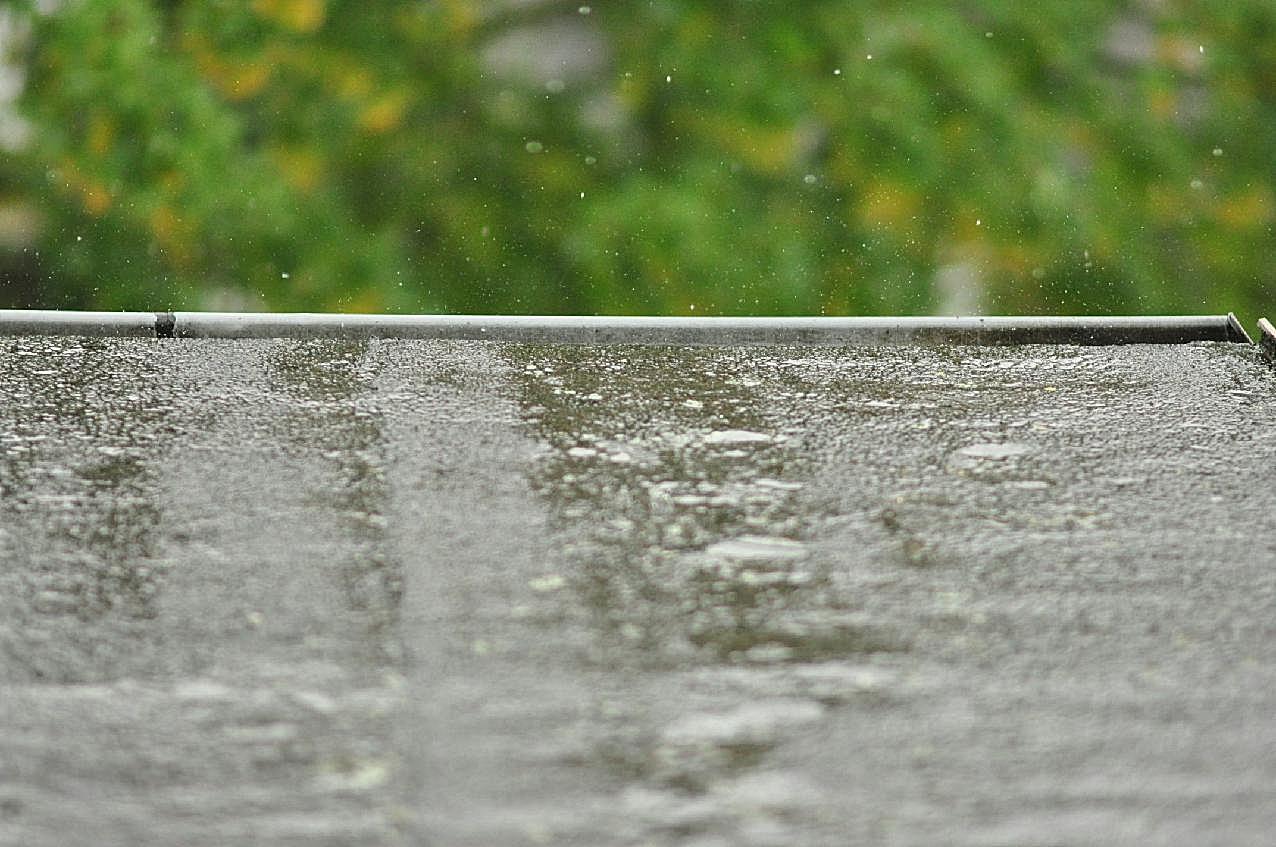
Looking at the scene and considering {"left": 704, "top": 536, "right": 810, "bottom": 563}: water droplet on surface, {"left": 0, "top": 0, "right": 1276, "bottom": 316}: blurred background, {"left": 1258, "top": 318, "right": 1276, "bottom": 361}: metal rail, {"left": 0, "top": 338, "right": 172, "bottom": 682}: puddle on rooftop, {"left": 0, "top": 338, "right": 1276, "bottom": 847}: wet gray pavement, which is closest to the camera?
{"left": 0, "top": 338, "right": 1276, "bottom": 847}: wet gray pavement

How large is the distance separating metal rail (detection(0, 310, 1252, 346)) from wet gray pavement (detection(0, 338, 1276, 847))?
0.12 m

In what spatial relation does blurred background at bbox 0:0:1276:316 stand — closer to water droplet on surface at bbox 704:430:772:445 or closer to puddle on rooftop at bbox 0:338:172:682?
puddle on rooftop at bbox 0:338:172:682

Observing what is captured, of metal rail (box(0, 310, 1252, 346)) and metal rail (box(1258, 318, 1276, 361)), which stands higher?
metal rail (box(0, 310, 1252, 346))

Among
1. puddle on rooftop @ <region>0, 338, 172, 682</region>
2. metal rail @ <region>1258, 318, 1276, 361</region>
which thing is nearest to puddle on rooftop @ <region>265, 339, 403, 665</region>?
puddle on rooftop @ <region>0, 338, 172, 682</region>

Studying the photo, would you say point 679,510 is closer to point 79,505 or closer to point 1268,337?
point 79,505

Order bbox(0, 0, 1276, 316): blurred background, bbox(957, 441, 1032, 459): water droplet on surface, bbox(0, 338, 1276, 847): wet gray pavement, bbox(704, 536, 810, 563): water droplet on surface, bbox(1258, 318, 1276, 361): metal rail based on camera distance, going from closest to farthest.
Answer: bbox(0, 338, 1276, 847): wet gray pavement, bbox(704, 536, 810, 563): water droplet on surface, bbox(957, 441, 1032, 459): water droplet on surface, bbox(1258, 318, 1276, 361): metal rail, bbox(0, 0, 1276, 316): blurred background

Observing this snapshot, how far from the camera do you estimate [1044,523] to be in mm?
1314

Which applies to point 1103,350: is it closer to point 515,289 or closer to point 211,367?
point 211,367

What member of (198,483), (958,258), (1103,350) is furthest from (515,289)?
(198,483)

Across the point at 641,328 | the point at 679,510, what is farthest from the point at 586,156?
the point at 679,510

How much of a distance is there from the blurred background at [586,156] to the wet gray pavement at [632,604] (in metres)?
2.95

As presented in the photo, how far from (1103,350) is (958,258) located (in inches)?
126

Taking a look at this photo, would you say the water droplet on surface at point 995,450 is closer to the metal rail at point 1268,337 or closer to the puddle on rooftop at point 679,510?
the puddle on rooftop at point 679,510

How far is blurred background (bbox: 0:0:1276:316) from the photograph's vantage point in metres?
4.64
